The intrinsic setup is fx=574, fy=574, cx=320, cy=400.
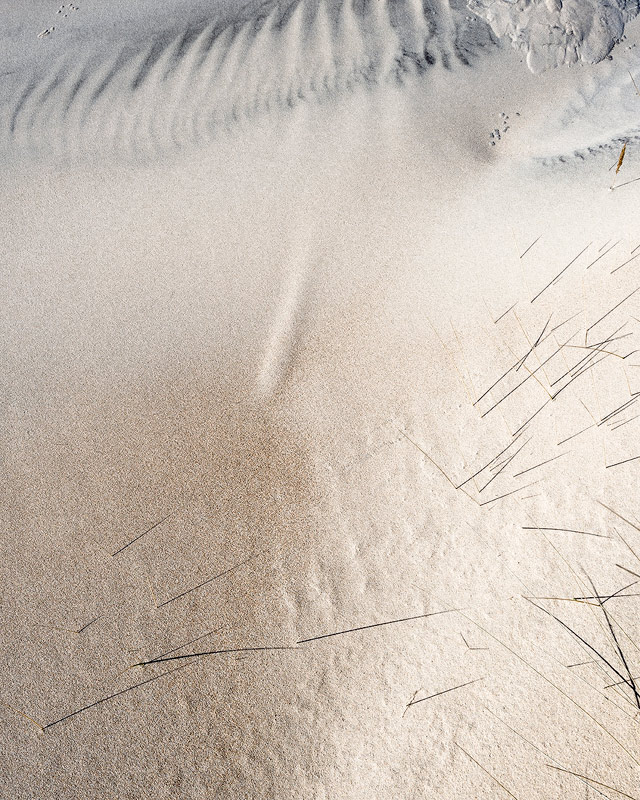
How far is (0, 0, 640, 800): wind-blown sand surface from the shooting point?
1477 millimetres

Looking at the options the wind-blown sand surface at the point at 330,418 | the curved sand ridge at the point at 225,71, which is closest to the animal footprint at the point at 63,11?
the curved sand ridge at the point at 225,71

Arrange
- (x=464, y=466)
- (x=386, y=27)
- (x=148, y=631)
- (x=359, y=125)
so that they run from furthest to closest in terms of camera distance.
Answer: (x=386, y=27) < (x=359, y=125) < (x=464, y=466) < (x=148, y=631)

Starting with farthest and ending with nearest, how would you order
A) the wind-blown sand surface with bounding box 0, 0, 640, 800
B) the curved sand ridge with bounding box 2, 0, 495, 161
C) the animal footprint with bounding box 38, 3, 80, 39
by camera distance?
the animal footprint with bounding box 38, 3, 80, 39, the curved sand ridge with bounding box 2, 0, 495, 161, the wind-blown sand surface with bounding box 0, 0, 640, 800

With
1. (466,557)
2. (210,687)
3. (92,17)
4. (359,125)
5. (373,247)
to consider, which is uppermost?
(92,17)

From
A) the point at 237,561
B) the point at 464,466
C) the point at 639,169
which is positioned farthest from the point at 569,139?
the point at 237,561

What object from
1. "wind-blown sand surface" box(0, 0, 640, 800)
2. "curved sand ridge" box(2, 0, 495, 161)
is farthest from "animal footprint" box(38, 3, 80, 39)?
"wind-blown sand surface" box(0, 0, 640, 800)

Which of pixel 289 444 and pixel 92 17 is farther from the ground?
pixel 92 17

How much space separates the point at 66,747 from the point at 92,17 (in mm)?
3503

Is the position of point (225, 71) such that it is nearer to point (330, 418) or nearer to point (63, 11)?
point (63, 11)

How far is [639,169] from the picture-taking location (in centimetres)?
232

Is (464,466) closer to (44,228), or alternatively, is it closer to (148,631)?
(148,631)

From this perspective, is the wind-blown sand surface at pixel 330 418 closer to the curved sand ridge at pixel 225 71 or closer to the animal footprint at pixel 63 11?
the curved sand ridge at pixel 225 71

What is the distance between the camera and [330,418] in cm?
190

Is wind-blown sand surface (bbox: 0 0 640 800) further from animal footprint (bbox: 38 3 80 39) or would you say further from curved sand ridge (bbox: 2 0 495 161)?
animal footprint (bbox: 38 3 80 39)
